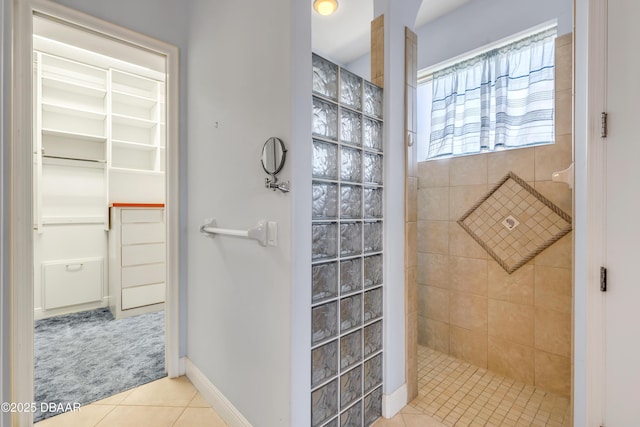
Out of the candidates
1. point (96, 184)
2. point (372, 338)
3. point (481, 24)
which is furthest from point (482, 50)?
point (96, 184)

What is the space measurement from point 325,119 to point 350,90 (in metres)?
0.24

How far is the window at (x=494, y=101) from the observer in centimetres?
182

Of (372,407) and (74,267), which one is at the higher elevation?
(74,267)

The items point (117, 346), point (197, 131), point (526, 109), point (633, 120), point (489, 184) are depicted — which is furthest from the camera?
point (117, 346)

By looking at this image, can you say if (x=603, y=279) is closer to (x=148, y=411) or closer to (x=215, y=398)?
(x=215, y=398)

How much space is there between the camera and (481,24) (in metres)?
2.09

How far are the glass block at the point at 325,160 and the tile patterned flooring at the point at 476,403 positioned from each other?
1323 millimetres

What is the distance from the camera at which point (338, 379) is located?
1271 millimetres

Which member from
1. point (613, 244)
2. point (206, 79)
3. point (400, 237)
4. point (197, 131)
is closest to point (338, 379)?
point (400, 237)

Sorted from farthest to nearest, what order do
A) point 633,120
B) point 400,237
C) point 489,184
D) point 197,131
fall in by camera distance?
point 489,184 → point 197,131 → point 400,237 → point 633,120

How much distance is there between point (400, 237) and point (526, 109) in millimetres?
1274

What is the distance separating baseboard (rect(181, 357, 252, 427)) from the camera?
138cm

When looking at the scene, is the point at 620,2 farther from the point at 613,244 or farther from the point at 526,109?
the point at 526,109

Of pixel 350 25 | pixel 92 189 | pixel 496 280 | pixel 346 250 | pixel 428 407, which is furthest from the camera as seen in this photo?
pixel 92 189
